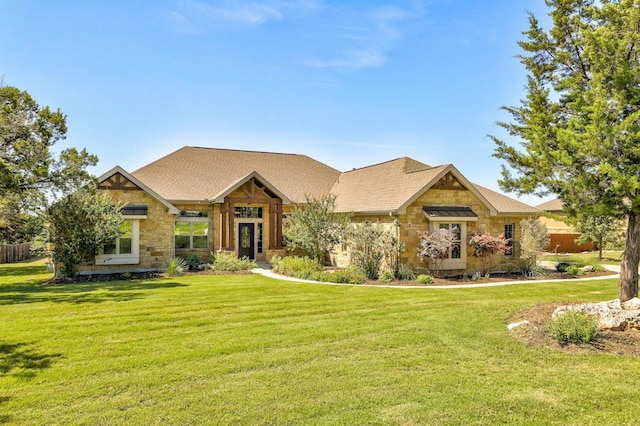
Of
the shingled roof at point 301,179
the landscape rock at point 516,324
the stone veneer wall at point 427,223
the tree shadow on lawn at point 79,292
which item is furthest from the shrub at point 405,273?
the tree shadow on lawn at point 79,292

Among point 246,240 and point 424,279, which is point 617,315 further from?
point 246,240

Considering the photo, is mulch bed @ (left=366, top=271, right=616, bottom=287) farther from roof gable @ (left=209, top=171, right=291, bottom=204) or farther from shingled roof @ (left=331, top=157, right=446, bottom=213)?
roof gable @ (left=209, top=171, right=291, bottom=204)

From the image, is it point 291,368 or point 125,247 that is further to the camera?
point 125,247

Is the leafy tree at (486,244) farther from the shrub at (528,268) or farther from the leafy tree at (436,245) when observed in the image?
the shrub at (528,268)

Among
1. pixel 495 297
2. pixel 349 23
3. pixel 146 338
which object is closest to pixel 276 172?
pixel 349 23

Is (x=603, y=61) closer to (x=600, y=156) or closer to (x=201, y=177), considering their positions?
(x=600, y=156)

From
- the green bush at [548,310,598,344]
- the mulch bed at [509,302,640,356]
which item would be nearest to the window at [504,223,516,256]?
the mulch bed at [509,302,640,356]

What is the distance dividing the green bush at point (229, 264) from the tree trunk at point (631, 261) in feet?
49.1

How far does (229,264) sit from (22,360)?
42.1ft

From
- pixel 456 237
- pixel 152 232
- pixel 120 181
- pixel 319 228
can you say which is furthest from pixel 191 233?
pixel 456 237

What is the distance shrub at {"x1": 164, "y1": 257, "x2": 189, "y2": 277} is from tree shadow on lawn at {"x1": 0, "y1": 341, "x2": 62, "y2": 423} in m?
10.0

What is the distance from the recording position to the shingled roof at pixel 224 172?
2314 centimetres

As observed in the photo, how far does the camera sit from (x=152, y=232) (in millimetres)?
19781

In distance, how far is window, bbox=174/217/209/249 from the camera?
71.4 feet
